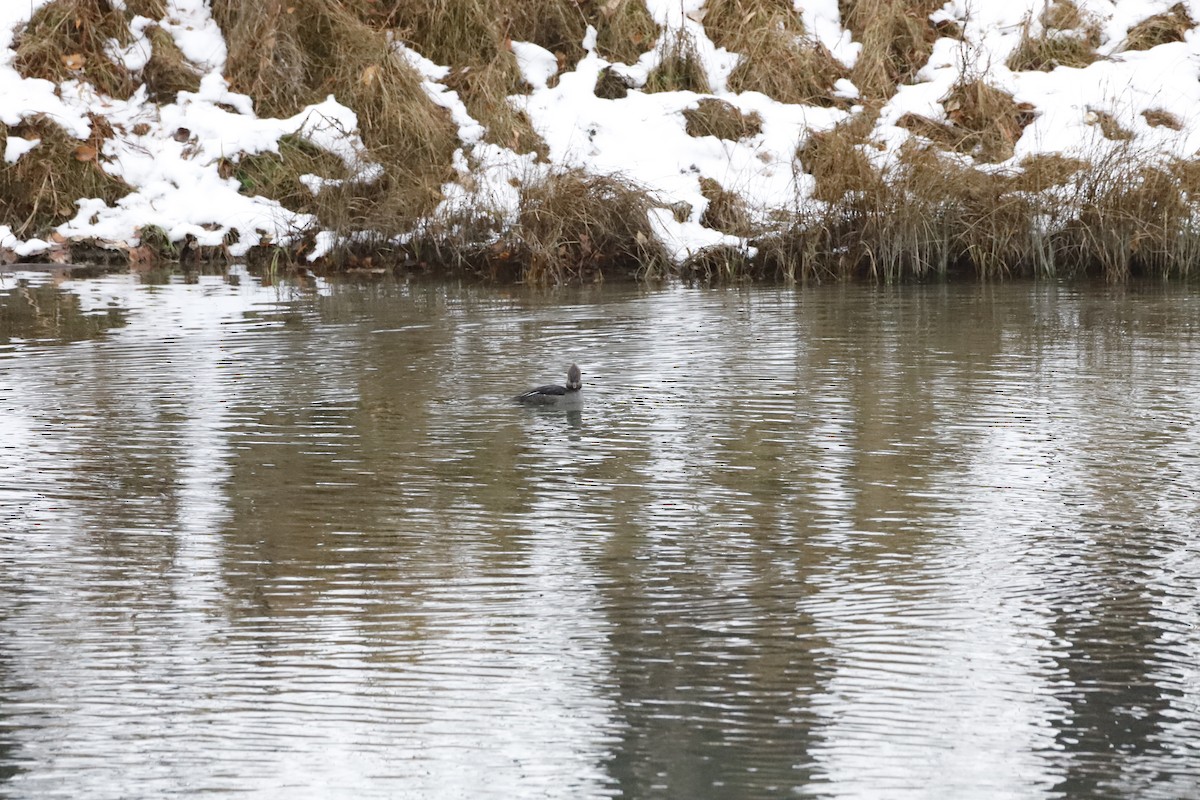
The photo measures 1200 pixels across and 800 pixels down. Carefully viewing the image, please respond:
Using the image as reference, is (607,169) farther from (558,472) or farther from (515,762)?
(515,762)

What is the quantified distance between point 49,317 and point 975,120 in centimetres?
836

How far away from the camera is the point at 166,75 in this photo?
598 inches

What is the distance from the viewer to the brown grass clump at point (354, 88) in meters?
13.0

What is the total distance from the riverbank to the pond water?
12.8ft

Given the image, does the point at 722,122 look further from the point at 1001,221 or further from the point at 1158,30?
the point at 1158,30

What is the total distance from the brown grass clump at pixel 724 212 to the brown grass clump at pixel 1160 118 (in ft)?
13.0

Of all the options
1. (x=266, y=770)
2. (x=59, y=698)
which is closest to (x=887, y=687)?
(x=266, y=770)

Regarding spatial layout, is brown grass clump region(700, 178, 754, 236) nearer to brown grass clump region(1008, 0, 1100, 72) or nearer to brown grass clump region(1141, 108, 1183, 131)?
brown grass clump region(1008, 0, 1100, 72)

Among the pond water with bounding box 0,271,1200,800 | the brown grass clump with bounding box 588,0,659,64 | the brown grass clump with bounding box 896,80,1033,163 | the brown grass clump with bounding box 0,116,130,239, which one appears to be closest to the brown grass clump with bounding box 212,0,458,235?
the brown grass clump with bounding box 0,116,130,239

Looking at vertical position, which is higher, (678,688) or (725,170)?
(725,170)

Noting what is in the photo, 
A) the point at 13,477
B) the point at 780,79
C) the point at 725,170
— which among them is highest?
the point at 780,79

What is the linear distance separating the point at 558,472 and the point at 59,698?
2292 millimetres

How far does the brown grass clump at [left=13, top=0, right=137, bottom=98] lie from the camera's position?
49.2 feet

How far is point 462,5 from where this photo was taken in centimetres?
1541
